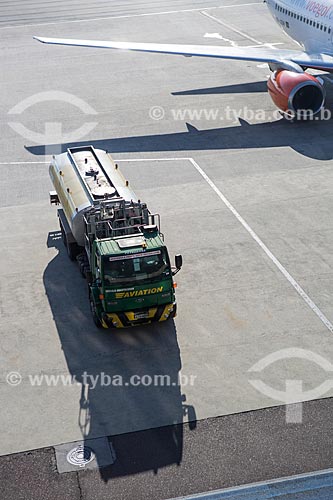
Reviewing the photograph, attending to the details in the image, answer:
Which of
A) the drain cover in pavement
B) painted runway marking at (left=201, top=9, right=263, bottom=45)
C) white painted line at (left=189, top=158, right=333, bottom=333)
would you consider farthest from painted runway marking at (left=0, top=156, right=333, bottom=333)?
painted runway marking at (left=201, top=9, right=263, bottom=45)

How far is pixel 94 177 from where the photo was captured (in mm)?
25875

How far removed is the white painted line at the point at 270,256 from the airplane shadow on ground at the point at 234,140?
2.83 metres

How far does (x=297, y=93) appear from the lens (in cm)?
3762

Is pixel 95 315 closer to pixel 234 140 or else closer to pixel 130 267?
pixel 130 267

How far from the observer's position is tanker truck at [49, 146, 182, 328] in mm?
21406

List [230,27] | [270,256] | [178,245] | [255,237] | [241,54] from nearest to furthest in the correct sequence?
[270,256] < [178,245] < [255,237] < [241,54] < [230,27]

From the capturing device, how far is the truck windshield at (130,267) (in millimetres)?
21344

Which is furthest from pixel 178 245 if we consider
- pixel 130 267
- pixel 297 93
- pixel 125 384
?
pixel 297 93

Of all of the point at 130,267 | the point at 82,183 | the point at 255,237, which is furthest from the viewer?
the point at 255,237

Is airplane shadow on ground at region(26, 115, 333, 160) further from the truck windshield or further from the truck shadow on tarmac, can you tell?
the truck windshield

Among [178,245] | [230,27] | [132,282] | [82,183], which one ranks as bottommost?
[230,27]

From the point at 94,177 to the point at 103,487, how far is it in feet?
39.7

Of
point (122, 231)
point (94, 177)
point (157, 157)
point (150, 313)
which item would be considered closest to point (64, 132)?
point (157, 157)

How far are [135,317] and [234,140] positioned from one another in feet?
57.4
